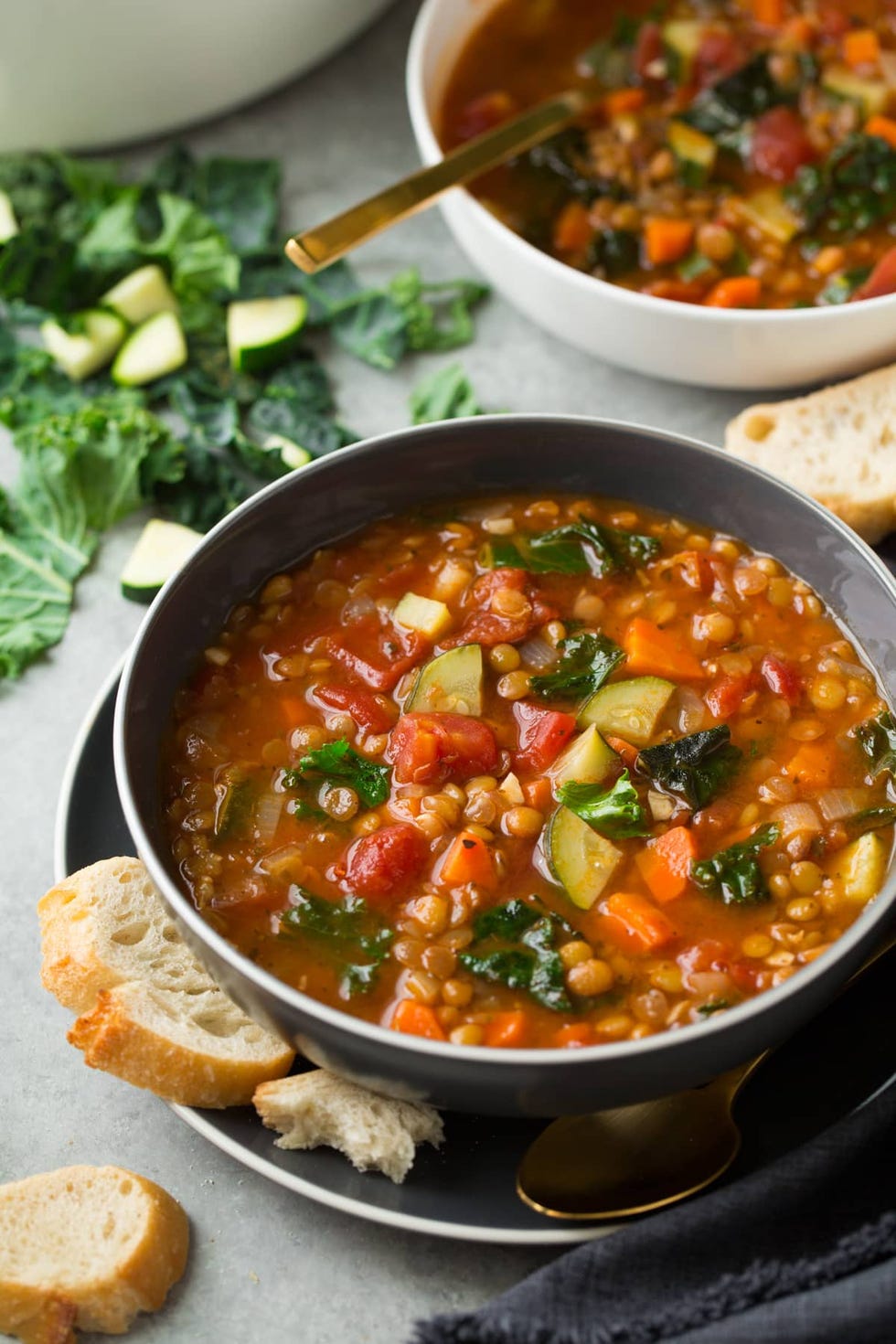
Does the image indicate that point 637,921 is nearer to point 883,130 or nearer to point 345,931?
point 345,931

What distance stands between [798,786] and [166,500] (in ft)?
8.38

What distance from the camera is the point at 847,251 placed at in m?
5.35

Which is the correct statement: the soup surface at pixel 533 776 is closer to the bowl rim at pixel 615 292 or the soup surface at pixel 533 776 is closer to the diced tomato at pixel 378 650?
the diced tomato at pixel 378 650

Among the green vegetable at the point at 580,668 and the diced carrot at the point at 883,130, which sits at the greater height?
the diced carrot at the point at 883,130

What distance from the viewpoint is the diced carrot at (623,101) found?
5.74 m

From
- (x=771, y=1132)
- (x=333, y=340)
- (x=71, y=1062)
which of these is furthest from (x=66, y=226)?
(x=771, y=1132)

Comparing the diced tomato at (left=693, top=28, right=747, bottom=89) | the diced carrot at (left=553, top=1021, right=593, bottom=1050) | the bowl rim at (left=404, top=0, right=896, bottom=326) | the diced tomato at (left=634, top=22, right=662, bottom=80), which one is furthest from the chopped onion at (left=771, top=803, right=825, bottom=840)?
the diced tomato at (left=634, top=22, right=662, bottom=80)

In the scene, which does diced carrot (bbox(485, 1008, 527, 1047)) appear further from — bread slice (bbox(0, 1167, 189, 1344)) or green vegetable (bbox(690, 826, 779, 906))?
bread slice (bbox(0, 1167, 189, 1344))

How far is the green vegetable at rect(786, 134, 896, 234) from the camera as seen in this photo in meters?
5.41

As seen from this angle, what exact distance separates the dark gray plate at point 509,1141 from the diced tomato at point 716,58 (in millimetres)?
3718

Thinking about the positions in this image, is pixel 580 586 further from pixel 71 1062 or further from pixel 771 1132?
pixel 71 1062

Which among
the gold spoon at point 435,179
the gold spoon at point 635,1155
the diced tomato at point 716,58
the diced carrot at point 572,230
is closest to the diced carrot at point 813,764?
the gold spoon at point 635,1155

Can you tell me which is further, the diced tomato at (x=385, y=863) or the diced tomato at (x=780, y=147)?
the diced tomato at (x=780, y=147)

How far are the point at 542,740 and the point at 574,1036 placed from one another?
0.82m
